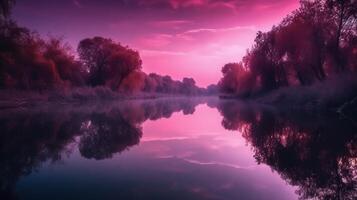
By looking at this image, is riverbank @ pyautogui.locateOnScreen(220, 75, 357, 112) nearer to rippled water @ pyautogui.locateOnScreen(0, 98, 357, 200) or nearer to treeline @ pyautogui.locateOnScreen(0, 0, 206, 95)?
rippled water @ pyautogui.locateOnScreen(0, 98, 357, 200)

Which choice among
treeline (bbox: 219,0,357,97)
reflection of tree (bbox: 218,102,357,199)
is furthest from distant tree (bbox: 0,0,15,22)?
treeline (bbox: 219,0,357,97)

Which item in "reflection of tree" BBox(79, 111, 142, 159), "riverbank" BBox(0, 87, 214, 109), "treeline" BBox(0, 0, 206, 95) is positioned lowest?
"reflection of tree" BBox(79, 111, 142, 159)

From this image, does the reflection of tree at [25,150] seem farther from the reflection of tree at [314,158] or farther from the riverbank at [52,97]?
the riverbank at [52,97]

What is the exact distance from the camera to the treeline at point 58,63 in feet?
108

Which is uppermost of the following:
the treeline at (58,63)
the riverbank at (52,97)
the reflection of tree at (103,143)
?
the treeline at (58,63)

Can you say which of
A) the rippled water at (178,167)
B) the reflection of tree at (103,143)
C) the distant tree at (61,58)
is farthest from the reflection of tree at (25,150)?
the distant tree at (61,58)

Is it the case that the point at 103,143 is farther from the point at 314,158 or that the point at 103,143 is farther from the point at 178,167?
the point at 314,158

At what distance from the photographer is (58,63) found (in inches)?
1980

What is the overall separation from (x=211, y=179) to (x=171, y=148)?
13.6ft

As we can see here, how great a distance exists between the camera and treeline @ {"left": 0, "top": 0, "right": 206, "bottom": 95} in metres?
32.8

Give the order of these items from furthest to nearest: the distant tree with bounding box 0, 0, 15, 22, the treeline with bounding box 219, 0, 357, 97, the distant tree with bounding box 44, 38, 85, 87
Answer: the distant tree with bounding box 44, 38, 85, 87, the treeline with bounding box 219, 0, 357, 97, the distant tree with bounding box 0, 0, 15, 22

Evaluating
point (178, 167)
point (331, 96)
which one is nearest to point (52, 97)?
point (331, 96)

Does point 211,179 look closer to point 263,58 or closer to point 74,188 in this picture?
point 74,188

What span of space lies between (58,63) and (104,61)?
12802 mm
